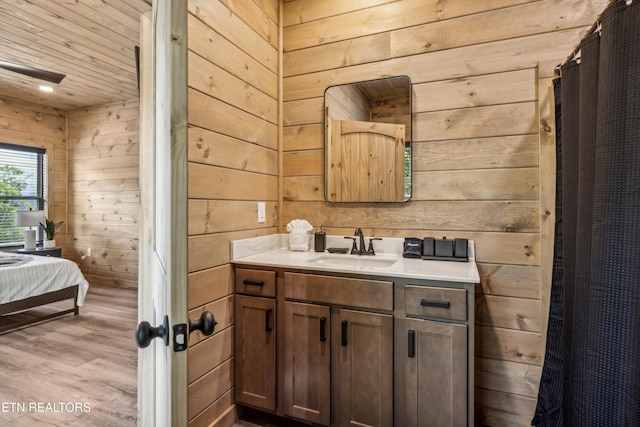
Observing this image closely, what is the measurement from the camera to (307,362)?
5.45 ft

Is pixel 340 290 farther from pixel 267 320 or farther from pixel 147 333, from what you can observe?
pixel 147 333

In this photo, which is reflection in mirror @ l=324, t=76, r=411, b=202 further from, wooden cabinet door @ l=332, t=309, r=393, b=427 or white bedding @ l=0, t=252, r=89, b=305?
white bedding @ l=0, t=252, r=89, b=305

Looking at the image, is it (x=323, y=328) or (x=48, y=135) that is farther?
(x=48, y=135)

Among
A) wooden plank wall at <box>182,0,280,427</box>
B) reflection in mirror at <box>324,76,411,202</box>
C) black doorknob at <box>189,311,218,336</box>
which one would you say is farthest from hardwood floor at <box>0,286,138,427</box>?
reflection in mirror at <box>324,76,411,202</box>

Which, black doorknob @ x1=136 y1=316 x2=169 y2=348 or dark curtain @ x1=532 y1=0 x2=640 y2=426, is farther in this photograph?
dark curtain @ x1=532 y1=0 x2=640 y2=426

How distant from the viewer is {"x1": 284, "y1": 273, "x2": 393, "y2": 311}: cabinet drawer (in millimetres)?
1521

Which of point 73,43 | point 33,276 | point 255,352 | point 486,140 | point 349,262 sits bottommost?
point 255,352

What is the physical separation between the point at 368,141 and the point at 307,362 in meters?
1.41

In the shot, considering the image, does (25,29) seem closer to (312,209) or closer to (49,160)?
(49,160)

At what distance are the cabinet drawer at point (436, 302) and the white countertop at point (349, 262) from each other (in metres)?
0.06

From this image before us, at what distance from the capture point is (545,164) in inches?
67.8

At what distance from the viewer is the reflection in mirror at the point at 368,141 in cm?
205

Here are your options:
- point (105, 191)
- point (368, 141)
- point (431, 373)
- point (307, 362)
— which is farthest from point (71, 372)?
point (105, 191)

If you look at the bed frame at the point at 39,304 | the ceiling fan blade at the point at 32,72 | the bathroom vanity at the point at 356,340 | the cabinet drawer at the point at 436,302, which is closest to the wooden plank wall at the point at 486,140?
the bathroom vanity at the point at 356,340
